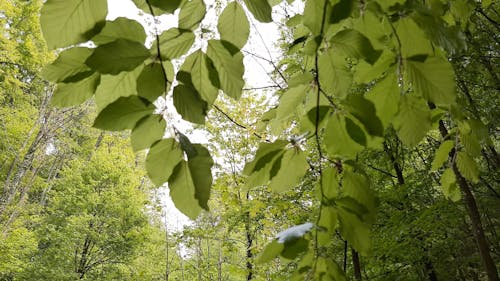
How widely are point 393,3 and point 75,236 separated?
10810 mm

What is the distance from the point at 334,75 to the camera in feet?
1.62

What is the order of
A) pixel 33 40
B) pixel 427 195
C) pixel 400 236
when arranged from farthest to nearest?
pixel 33 40
pixel 427 195
pixel 400 236

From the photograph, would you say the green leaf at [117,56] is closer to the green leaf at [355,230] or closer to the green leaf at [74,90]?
the green leaf at [74,90]

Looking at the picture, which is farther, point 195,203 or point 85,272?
point 85,272

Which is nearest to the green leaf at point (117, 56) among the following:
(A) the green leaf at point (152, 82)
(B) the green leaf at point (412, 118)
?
(A) the green leaf at point (152, 82)

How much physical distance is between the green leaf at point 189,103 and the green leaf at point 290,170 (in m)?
0.17

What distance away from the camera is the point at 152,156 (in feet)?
1.19

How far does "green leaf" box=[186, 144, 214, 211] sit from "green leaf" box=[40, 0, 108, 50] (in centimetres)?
15

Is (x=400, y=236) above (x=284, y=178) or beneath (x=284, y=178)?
above

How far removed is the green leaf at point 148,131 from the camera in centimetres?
36

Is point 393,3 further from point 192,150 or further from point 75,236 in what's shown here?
point 75,236

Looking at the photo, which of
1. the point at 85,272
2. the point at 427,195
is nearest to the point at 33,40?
the point at 85,272

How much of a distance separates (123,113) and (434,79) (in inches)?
14.6

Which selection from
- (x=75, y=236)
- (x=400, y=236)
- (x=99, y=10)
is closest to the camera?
Answer: (x=99, y=10)
